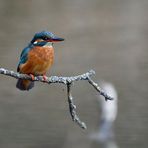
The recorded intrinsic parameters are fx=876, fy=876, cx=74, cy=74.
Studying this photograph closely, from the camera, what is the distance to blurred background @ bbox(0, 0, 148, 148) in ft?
29.7

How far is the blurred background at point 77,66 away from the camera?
29.7 ft

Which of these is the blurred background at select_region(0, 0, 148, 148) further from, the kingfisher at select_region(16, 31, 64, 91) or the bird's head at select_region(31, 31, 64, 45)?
the bird's head at select_region(31, 31, 64, 45)

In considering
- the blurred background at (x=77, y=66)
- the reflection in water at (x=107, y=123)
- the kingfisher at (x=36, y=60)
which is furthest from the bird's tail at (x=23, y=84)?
the reflection in water at (x=107, y=123)

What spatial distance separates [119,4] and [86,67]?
134 inches

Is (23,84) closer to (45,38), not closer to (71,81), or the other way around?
(45,38)

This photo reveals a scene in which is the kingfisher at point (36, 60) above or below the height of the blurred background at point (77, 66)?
below

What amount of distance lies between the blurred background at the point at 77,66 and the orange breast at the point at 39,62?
170 inches

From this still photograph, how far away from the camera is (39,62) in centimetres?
391

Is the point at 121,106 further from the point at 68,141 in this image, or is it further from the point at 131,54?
the point at 131,54

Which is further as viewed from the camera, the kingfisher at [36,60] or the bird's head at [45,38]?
the kingfisher at [36,60]

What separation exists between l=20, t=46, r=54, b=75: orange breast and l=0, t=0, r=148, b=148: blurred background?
14.1 ft

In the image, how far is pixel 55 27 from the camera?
13.4 metres

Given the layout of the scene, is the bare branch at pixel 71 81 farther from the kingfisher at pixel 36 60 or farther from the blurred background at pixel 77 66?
the blurred background at pixel 77 66

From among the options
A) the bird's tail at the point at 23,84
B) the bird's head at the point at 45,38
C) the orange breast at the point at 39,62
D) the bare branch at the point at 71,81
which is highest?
the bird's head at the point at 45,38
